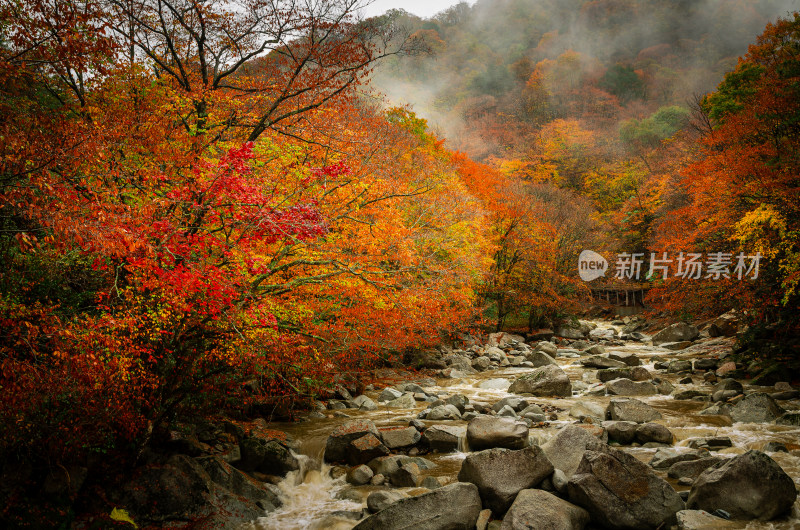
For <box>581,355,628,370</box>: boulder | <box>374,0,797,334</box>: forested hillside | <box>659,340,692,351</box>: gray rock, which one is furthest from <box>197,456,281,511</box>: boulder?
<box>659,340,692,351</box>: gray rock

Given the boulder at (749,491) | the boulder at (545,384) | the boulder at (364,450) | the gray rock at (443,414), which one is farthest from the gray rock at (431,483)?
the boulder at (545,384)

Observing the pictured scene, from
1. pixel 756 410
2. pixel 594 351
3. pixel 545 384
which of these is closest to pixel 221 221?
pixel 545 384

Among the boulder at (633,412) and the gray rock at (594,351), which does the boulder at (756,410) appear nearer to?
the boulder at (633,412)

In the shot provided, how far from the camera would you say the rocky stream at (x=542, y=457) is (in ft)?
18.3

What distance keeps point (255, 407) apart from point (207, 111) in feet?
22.1

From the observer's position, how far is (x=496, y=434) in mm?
8414

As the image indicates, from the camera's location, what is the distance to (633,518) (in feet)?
17.8

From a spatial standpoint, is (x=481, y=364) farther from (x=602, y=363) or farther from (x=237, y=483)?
(x=237, y=483)

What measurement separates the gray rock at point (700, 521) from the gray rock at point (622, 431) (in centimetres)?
337

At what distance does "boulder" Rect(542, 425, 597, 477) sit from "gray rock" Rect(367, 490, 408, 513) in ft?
8.28

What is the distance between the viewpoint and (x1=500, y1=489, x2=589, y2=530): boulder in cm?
530

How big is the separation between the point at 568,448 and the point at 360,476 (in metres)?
3.53

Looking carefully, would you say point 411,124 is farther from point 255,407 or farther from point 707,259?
point 255,407

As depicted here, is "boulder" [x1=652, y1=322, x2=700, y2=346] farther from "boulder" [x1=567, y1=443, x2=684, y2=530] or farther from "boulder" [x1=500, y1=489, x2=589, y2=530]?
"boulder" [x1=500, y1=489, x2=589, y2=530]
